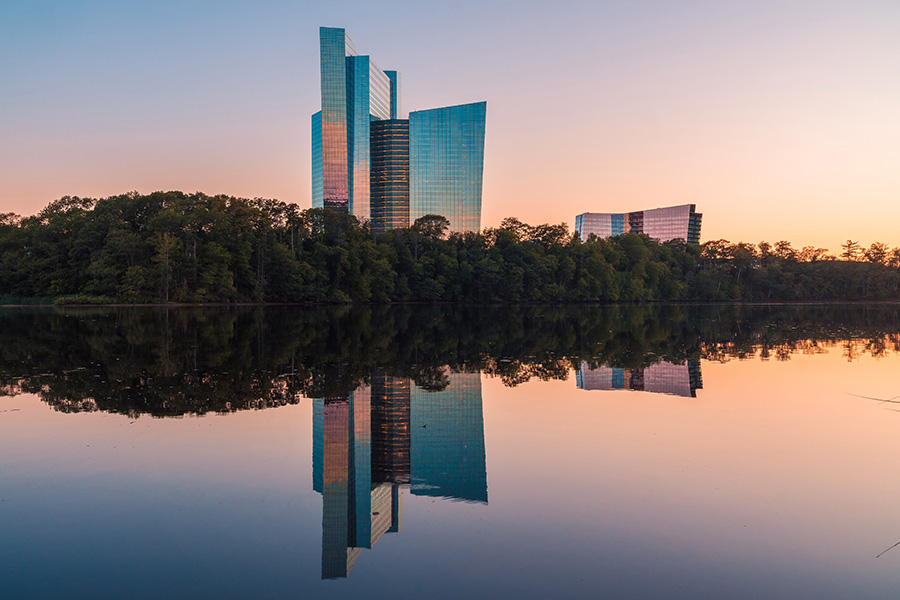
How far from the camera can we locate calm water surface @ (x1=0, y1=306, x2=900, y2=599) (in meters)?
5.68

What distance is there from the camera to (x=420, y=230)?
102500mm

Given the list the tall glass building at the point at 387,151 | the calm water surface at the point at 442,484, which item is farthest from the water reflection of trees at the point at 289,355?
the tall glass building at the point at 387,151

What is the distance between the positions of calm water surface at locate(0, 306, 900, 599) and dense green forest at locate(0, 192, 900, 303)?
57993 mm

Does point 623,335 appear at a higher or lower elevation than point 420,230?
lower

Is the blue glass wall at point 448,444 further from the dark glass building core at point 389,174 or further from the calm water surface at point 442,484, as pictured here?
the dark glass building core at point 389,174

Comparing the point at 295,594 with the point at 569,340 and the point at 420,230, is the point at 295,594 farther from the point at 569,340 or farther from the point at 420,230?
the point at 420,230

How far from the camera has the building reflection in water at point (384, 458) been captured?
274 inches

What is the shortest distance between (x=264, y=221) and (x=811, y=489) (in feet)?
262

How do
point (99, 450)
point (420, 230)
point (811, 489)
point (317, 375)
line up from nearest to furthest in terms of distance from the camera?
point (811, 489)
point (99, 450)
point (317, 375)
point (420, 230)

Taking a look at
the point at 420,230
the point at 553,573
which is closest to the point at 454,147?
the point at 420,230

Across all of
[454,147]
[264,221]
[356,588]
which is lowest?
[356,588]

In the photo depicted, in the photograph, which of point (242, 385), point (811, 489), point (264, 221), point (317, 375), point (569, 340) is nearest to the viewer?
point (811, 489)

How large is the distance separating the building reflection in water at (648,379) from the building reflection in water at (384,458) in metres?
4.48

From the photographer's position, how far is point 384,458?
9.69m
